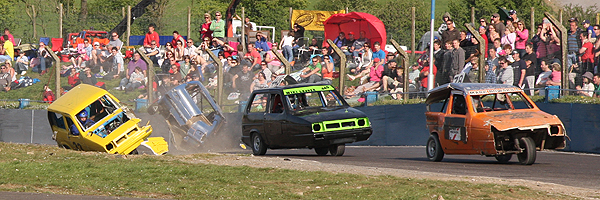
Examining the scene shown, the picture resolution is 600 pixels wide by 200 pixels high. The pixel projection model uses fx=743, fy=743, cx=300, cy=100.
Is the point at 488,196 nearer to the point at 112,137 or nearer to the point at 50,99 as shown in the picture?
the point at 112,137

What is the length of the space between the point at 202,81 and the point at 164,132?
2137 millimetres

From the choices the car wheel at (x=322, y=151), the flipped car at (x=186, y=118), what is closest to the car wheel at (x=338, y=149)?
the car wheel at (x=322, y=151)

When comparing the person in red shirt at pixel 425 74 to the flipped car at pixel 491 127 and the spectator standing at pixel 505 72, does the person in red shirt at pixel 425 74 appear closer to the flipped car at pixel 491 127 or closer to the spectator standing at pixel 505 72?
the spectator standing at pixel 505 72

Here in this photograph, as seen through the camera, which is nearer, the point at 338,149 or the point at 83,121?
the point at 338,149

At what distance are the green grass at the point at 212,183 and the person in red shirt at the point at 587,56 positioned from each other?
302 inches

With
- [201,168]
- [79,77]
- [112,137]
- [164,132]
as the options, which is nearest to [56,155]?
[112,137]

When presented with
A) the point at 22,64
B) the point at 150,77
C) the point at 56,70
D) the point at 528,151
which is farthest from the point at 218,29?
the point at 528,151

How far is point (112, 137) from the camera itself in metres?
16.3

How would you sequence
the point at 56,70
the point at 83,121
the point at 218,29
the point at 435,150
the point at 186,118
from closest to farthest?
the point at 435,150 < the point at 83,121 < the point at 186,118 < the point at 56,70 < the point at 218,29

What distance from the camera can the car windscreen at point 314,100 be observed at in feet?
50.2

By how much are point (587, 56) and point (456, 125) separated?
484cm

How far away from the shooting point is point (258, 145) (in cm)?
1598

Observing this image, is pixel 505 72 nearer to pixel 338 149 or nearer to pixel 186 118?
pixel 338 149

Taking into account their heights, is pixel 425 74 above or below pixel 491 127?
above
